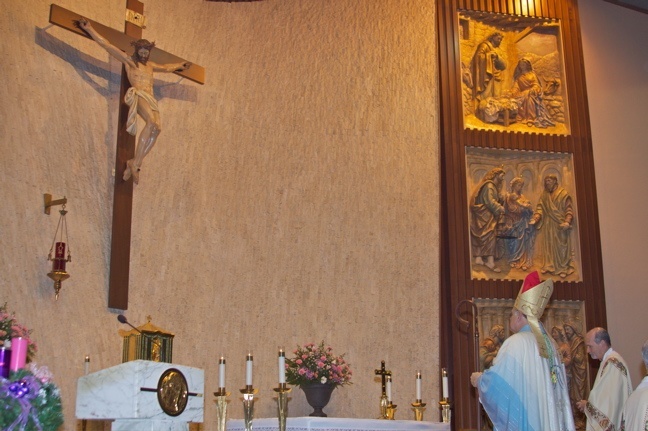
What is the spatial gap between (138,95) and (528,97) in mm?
4915

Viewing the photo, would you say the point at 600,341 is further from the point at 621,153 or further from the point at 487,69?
the point at 487,69

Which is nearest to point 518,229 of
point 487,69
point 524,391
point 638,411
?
point 487,69

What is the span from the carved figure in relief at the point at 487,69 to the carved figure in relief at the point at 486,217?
3.44 feet

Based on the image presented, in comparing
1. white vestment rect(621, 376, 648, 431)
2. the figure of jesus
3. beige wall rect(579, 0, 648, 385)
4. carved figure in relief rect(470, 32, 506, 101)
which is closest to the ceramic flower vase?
the figure of jesus

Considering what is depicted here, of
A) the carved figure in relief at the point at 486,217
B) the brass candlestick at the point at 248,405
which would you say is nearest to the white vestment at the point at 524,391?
the brass candlestick at the point at 248,405

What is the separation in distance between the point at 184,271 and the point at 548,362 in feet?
12.9

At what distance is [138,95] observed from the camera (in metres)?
7.78

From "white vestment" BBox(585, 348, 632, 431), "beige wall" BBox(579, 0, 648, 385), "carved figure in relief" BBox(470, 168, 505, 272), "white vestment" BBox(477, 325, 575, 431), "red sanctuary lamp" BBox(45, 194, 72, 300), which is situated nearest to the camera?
"white vestment" BBox(477, 325, 575, 431)

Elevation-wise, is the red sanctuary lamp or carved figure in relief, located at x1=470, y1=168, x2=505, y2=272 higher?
carved figure in relief, located at x1=470, y1=168, x2=505, y2=272

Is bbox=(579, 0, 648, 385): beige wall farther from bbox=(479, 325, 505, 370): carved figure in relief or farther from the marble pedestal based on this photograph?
the marble pedestal

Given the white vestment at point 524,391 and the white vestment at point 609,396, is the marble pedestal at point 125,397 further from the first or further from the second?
the white vestment at point 609,396

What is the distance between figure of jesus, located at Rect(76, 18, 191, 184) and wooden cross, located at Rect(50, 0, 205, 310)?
0.08 m

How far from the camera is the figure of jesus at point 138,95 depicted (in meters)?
7.68

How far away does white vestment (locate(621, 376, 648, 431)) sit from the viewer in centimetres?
545
